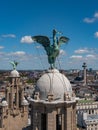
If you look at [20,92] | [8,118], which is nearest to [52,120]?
[8,118]

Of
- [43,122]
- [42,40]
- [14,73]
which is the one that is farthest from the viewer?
[14,73]

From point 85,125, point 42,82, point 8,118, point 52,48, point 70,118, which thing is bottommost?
point 85,125

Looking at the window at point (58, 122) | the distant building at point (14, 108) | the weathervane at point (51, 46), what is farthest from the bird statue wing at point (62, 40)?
the distant building at point (14, 108)

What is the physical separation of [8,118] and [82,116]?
186 ft

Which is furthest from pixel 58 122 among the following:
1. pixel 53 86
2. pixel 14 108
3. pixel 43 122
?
pixel 14 108

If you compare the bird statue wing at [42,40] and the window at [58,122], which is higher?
the bird statue wing at [42,40]

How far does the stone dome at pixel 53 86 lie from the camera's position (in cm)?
1337

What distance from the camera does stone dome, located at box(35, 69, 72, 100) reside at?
13.4 meters

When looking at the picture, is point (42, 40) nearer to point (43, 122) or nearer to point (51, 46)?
point (51, 46)

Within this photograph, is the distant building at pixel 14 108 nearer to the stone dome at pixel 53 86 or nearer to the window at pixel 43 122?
the window at pixel 43 122

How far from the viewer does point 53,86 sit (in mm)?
13383

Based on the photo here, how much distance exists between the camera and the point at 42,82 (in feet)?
44.8

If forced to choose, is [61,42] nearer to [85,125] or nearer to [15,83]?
[15,83]

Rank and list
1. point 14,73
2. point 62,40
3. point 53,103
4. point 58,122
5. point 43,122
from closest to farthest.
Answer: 1. point 53,103
2. point 43,122
3. point 58,122
4. point 62,40
5. point 14,73
